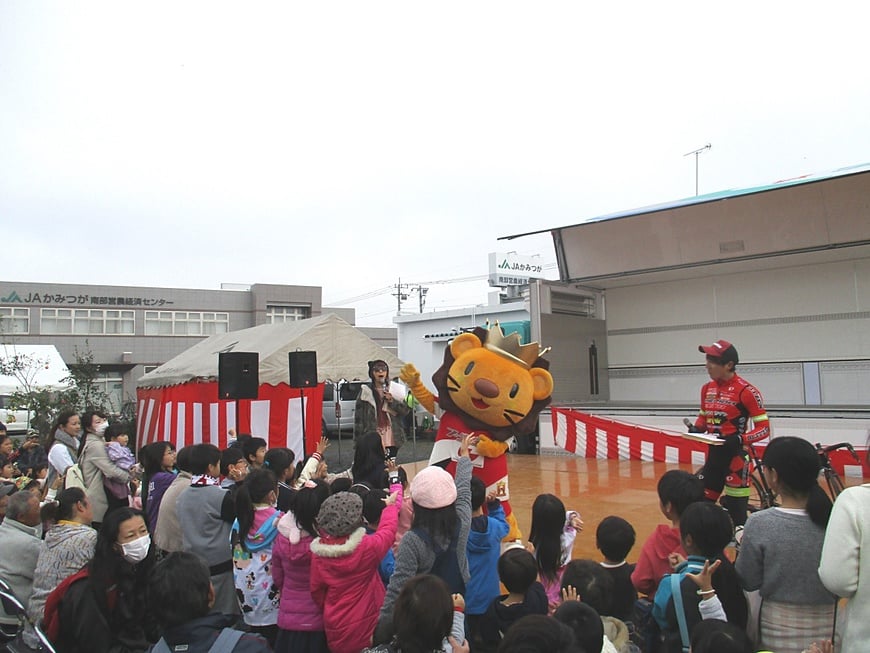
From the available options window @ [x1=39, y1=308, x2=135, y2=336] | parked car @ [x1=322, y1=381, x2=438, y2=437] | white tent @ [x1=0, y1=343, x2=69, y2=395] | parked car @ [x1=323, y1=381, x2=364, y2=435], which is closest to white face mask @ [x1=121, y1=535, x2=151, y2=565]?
parked car @ [x1=322, y1=381, x2=438, y2=437]

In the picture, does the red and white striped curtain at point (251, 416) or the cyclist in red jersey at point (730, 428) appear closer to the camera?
the cyclist in red jersey at point (730, 428)

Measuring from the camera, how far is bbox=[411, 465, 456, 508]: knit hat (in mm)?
2949

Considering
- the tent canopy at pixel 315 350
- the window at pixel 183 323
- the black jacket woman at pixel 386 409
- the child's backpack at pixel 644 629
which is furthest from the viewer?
the window at pixel 183 323

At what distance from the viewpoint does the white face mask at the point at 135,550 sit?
9.80 ft

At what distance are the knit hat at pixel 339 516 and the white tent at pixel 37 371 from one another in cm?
1654

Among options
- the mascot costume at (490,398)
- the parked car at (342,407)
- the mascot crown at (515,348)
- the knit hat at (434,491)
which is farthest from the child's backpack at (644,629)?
the parked car at (342,407)

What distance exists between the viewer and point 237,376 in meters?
9.01

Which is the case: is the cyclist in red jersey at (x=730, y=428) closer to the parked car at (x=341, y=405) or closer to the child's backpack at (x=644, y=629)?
the child's backpack at (x=644, y=629)

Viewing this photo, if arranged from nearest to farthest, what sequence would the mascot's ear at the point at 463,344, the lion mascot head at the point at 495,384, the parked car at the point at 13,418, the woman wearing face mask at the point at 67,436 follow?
the lion mascot head at the point at 495,384 < the mascot's ear at the point at 463,344 < the woman wearing face mask at the point at 67,436 < the parked car at the point at 13,418

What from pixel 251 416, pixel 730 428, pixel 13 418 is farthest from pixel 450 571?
pixel 13 418

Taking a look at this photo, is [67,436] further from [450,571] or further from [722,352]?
[722,352]

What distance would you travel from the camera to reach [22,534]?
3.49 metres

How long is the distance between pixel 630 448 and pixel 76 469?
8814 millimetres

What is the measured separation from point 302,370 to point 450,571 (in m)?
6.81
